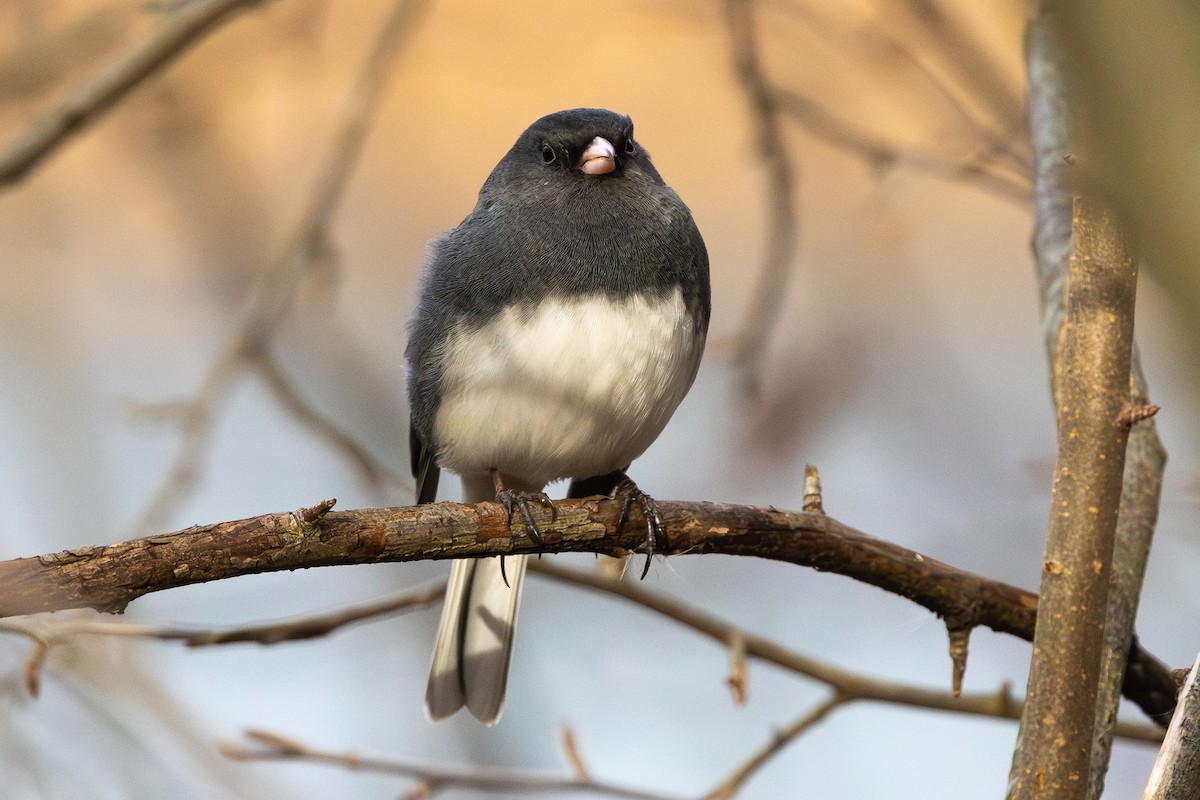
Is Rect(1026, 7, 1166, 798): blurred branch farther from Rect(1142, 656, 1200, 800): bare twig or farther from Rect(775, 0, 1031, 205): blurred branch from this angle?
Rect(1142, 656, 1200, 800): bare twig

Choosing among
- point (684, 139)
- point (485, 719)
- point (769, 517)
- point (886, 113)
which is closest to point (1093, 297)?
point (769, 517)

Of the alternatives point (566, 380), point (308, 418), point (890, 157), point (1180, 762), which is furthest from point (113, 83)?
point (1180, 762)

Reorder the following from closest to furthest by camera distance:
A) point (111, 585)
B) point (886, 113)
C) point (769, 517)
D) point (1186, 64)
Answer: point (1186, 64) < point (111, 585) < point (769, 517) < point (886, 113)

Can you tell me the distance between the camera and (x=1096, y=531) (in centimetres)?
146

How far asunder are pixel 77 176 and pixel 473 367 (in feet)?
11.0

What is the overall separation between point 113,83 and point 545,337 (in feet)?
3.20

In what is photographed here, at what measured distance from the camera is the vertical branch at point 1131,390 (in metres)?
1.76

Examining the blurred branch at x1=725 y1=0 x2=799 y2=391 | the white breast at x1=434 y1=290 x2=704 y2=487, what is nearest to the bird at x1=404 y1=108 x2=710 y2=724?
the white breast at x1=434 y1=290 x2=704 y2=487

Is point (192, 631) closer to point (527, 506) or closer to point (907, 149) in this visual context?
point (527, 506)

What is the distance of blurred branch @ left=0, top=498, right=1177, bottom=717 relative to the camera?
1.42m

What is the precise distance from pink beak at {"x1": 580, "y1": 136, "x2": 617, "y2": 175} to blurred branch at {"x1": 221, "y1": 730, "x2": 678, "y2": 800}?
3.99 ft

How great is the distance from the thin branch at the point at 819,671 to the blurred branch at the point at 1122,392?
29cm

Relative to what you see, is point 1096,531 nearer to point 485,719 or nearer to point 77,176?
point 485,719

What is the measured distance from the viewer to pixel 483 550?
1.75 m
